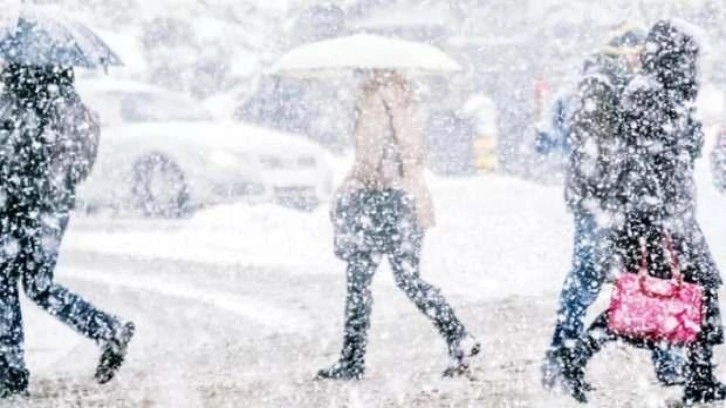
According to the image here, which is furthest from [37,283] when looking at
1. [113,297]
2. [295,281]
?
[295,281]

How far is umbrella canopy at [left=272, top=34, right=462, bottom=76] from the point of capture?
866cm

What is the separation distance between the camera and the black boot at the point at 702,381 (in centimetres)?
686

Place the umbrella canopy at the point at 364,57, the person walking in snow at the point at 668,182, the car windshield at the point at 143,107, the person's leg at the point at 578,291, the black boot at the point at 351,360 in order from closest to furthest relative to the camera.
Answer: the person walking in snow at the point at 668,182 < the person's leg at the point at 578,291 < the black boot at the point at 351,360 < the umbrella canopy at the point at 364,57 < the car windshield at the point at 143,107

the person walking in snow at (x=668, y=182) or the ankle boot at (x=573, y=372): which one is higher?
the person walking in snow at (x=668, y=182)

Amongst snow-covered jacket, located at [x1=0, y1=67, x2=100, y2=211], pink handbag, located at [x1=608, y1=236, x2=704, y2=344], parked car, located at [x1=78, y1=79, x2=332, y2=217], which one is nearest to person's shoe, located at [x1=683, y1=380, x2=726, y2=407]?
pink handbag, located at [x1=608, y1=236, x2=704, y2=344]

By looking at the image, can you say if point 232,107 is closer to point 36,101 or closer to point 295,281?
point 295,281

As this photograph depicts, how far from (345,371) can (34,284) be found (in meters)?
1.46

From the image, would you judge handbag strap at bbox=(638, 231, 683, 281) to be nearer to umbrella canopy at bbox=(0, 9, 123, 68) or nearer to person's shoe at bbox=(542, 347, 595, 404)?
person's shoe at bbox=(542, 347, 595, 404)

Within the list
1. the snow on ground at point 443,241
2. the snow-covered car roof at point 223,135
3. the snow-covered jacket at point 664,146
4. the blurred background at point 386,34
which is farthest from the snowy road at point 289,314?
the blurred background at point 386,34

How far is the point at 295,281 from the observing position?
42.8 ft

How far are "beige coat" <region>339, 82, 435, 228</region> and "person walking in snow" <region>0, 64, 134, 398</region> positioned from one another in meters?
1.22

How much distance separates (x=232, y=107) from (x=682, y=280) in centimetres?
2788

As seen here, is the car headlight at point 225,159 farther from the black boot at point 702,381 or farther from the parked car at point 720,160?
the black boot at point 702,381

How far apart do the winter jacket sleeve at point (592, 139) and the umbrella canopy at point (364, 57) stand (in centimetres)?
146
